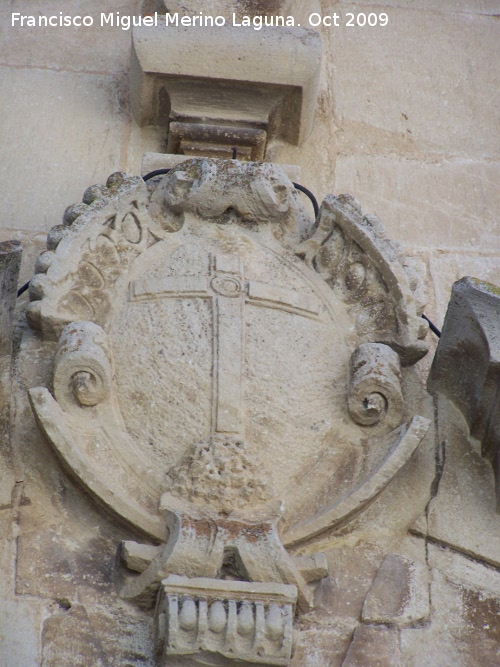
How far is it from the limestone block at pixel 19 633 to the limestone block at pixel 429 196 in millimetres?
1815

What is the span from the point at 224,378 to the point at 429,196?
1379 mm

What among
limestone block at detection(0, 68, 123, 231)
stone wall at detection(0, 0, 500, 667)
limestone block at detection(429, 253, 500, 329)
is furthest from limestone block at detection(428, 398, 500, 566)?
limestone block at detection(0, 68, 123, 231)

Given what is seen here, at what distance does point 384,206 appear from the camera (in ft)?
13.2

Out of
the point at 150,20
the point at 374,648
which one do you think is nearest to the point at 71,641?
the point at 374,648

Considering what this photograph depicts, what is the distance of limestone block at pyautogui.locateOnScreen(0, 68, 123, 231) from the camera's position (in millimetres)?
3877

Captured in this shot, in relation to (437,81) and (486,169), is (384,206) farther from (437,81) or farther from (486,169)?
(437,81)

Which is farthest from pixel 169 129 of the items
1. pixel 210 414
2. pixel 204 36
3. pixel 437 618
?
pixel 437 618

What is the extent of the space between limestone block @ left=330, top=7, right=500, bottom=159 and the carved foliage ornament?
960 millimetres

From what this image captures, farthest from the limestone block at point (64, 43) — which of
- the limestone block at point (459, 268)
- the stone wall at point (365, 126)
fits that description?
the limestone block at point (459, 268)

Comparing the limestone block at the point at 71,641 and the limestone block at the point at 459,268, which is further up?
the limestone block at the point at 459,268

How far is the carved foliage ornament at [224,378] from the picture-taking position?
2717 mm

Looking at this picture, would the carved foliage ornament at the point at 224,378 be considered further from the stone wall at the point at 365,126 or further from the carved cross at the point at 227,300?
the stone wall at the point at 365,126

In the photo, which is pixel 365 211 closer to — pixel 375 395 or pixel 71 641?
pixel 375 395

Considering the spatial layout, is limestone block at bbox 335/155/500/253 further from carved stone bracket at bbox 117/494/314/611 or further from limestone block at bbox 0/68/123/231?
carved stone bracket at bbox 117/494/314/611
